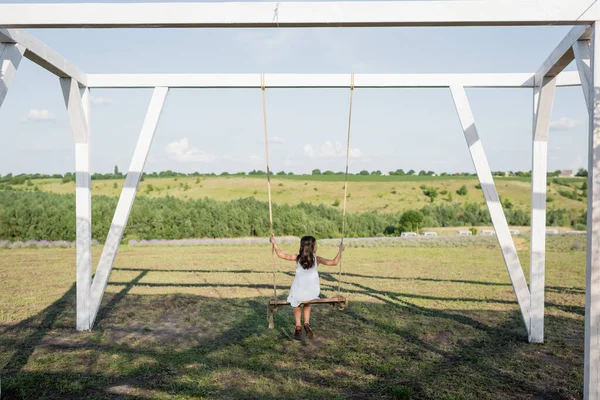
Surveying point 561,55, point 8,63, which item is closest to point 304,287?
point 561,55

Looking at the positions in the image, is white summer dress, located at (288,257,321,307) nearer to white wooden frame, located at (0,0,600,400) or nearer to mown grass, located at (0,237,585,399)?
mown grass, located at (0,237,585,399)

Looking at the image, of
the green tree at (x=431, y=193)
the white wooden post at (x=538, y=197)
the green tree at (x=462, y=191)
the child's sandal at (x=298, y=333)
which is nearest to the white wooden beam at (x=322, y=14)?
the white wooden post at (x=538, y=197)

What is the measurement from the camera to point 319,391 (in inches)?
174

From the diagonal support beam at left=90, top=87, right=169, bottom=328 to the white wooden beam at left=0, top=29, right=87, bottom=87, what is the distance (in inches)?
34.7

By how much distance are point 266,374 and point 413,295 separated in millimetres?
5150

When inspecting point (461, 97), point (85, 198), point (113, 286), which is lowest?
point (113, 286)

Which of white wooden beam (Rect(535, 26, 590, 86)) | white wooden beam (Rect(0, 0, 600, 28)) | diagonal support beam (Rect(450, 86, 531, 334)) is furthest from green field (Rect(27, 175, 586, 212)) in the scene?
white wooden beam (Rect(0, 0, 600, 28))

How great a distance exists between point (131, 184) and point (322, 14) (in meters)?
3.52

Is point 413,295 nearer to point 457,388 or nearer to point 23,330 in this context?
point 457,388

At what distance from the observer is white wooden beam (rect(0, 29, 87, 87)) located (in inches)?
170

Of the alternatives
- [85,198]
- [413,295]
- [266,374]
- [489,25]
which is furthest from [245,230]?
[489,25]

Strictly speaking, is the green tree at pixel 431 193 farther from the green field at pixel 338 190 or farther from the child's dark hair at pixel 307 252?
the child's dark hair at pixel 307 252

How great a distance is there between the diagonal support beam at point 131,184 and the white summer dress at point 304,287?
2203 mm

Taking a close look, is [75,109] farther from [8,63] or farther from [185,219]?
[185,219]
